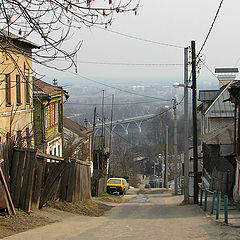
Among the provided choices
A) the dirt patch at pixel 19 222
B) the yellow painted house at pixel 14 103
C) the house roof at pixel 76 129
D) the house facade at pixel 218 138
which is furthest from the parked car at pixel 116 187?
the dirt patch at pixel 19 222

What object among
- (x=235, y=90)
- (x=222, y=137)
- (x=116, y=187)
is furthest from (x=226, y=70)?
(x=235, y=90)

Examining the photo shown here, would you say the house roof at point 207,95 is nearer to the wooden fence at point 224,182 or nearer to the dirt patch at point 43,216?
the wooden fence at point 224,182

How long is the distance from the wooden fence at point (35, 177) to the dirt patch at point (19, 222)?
21.5 inches

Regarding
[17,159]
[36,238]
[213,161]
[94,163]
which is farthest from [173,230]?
[94,163]

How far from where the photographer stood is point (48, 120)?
105 ft

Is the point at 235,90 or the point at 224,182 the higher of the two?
the point at 235,90

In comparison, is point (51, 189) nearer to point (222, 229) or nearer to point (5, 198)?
point (5, 198)

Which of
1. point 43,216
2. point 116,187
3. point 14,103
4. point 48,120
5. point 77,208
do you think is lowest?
point 116,187

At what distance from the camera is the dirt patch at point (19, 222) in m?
11.3

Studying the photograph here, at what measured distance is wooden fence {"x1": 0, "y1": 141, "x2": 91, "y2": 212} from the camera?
13680mm

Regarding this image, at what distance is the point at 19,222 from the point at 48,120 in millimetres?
20032

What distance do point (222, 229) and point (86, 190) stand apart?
913 cm

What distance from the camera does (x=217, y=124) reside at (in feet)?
121

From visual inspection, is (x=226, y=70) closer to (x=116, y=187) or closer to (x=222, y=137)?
(x=116, y=187)
